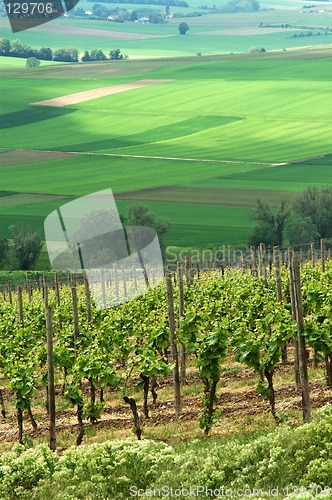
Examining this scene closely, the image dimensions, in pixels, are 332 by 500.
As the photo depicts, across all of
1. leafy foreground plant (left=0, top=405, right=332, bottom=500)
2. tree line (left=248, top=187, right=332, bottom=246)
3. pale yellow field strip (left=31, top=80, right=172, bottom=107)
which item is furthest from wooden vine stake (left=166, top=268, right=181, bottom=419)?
pale yellow field strip (left=31, top=80, right=172, bottom=107)

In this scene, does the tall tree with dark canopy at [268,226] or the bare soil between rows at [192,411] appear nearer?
the bare soil between rows at [192,411]

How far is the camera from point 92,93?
359 feet

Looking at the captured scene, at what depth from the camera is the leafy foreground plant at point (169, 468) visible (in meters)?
11.6

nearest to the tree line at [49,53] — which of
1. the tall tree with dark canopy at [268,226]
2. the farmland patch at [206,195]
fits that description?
the farmland patch at [206,195]

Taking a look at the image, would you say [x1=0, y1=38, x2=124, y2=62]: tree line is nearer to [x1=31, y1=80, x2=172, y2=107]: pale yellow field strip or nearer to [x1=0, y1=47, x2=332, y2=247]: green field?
[x1=0, y1=47, x2=332, y2=247]: green field

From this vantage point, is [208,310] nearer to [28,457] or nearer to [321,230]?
[28,457]

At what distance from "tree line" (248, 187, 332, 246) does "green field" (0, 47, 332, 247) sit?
2.01 meters

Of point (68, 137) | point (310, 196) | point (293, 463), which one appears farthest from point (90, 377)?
point (68, 137)

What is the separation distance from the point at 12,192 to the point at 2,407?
200ft

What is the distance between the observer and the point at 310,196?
2645 inches

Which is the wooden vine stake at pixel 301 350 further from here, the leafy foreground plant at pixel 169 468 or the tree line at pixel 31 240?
the tree line at pixel 31 240

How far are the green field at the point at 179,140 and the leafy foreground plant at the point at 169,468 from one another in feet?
167

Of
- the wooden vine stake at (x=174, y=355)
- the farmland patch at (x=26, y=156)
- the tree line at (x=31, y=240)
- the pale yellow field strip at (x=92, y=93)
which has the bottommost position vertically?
the tree line at (x=31, y=240)

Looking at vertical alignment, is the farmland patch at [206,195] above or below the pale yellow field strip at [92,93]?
below
